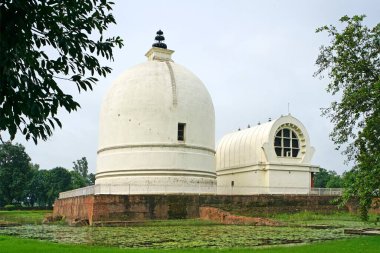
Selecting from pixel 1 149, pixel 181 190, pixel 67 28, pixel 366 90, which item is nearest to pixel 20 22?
Answer: pixel 67 28

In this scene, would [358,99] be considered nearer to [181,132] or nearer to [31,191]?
[181,132]

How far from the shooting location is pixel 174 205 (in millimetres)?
23891

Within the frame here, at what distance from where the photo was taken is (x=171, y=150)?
2867 centimetres

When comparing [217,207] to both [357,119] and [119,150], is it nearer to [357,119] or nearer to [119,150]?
[119,150]

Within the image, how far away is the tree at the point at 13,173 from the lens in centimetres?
5466

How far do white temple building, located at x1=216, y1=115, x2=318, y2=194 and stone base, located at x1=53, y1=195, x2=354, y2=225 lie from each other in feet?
13.8

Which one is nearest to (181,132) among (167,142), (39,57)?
(167,142)

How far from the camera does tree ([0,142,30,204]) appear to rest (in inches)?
2152

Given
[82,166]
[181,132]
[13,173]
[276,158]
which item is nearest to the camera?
[181,132]

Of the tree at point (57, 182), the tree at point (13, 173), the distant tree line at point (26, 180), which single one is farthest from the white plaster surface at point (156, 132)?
the tree at point (57, 182)

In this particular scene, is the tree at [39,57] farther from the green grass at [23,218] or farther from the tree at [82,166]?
the tree at [82,166]

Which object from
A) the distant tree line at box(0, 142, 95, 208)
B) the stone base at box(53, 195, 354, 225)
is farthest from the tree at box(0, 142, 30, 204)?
the stone base at box(53, 195, 354, 225)

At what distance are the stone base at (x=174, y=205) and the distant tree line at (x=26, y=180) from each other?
28393 mm

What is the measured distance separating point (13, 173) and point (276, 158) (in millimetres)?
34932
